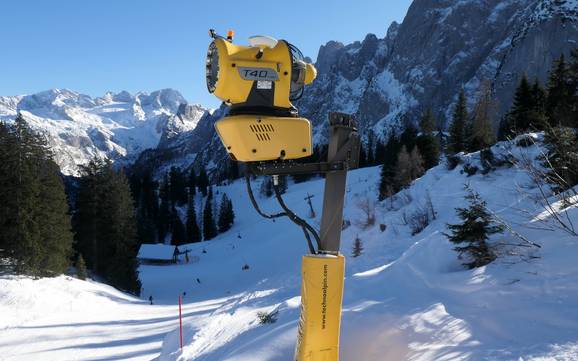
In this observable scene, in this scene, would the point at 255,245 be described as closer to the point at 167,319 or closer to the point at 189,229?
the point at 189,229

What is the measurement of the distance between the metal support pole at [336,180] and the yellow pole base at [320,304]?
13cm

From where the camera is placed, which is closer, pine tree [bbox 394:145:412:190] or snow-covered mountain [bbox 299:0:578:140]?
pine tree [bbox 394:145:412:190]

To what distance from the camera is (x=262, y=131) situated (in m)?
2.59

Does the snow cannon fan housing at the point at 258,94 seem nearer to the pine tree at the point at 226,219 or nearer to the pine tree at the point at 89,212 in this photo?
the pine tree at the point at 89,212

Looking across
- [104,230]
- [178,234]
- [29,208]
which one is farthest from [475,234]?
[178,234]

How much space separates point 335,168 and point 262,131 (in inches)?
23.3

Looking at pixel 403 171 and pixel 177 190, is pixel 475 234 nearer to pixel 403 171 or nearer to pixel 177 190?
pixel 403 171

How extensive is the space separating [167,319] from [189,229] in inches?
2215

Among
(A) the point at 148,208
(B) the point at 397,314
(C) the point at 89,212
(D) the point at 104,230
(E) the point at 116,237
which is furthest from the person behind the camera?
(A) the point at 148,208

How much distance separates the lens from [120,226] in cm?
3450

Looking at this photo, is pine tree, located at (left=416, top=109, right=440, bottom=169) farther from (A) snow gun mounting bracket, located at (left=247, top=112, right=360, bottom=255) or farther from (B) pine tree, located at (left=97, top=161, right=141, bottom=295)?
(A) snow gun mounting bracket, located at (left=247, top=112, right=360, bottom=255)

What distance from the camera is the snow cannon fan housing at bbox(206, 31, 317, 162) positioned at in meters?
2.47

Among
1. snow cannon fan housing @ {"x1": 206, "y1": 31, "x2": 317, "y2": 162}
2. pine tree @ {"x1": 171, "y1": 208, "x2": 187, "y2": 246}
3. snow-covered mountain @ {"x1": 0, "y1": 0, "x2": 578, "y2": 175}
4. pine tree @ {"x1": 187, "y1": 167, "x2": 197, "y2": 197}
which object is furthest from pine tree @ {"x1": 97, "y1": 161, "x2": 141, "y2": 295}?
pine tree @ {"x1": 187, "y1": 167, "x2": 197, "y2": 197}

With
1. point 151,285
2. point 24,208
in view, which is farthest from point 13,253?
point 151,285
